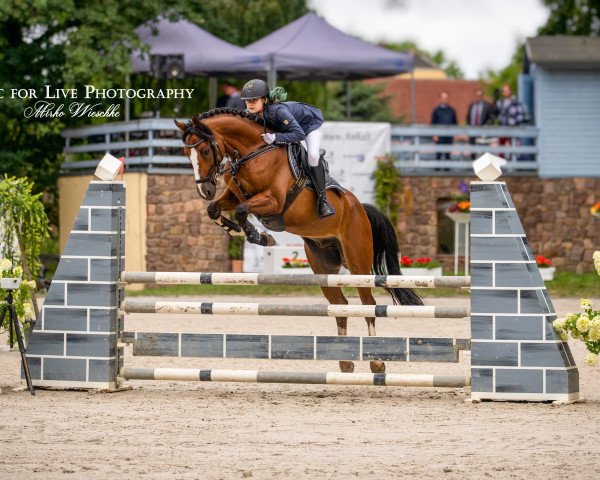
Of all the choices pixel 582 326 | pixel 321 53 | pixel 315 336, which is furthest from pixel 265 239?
pixel 321 53

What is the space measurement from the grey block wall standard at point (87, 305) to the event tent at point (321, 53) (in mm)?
12206

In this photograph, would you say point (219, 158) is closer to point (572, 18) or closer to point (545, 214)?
point (545, 214)

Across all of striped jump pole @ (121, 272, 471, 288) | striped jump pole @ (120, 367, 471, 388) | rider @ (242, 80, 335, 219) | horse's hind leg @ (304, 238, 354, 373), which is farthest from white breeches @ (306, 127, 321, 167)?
striped jump pole @ (120, 367, 471, 388)

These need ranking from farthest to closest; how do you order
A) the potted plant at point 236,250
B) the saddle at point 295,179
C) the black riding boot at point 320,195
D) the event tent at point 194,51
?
the event tent at point 194,51, the potted plant at point 236,250, the black riding boot at point 320,195, the saddle at point 295,179

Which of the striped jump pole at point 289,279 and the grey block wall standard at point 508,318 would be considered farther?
the striped jump pole at point 289,279

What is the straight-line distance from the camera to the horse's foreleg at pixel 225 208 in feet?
31.7

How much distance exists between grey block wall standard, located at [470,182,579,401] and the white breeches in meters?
1.79

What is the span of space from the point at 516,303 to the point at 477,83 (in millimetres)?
59156

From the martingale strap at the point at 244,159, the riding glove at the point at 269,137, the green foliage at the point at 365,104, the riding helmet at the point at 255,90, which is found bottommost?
the martingale strap at the point at 244,159

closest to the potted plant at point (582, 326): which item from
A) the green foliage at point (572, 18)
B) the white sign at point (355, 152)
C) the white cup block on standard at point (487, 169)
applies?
the white cup block on standard at point (487, 169)

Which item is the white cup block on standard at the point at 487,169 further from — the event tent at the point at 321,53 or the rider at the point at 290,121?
A: the event tent at the point at 321,53

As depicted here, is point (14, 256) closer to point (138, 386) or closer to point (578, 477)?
point (138, 386)

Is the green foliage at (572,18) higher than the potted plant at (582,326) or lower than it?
higher

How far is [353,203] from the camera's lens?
1066 cm
